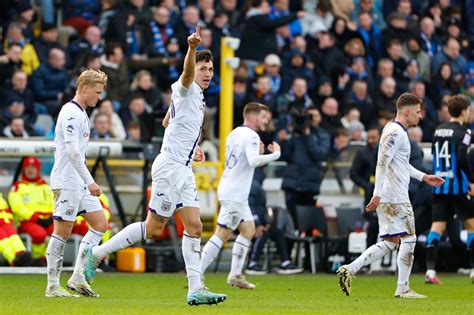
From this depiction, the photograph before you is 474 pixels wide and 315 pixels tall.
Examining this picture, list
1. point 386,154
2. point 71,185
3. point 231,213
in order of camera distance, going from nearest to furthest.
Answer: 1. point 71,185
2. point 386,154
3. point 231,213

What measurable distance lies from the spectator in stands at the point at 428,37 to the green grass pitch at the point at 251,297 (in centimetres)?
824

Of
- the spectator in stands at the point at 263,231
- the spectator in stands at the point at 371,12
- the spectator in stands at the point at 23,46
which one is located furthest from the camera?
the spectator in stands at the point at 371,12

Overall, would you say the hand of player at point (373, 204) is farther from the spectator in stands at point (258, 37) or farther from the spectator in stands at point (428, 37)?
the spectator in stands at point (428, 37)

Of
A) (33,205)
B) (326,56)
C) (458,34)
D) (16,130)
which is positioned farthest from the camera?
(458,34)

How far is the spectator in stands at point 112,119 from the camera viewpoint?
20672 millimetres

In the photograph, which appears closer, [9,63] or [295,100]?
[9,63]

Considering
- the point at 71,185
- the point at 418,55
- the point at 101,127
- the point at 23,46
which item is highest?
the point at 418,55

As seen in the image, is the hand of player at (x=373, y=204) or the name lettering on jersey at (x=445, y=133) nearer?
the hand of player at (x=373, y=204)

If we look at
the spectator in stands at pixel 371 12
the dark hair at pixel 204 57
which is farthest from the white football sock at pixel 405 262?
the spectator in stands at pixel 371 12

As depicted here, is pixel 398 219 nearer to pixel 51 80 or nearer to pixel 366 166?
pixel 366 166

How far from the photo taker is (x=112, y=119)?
20.8m

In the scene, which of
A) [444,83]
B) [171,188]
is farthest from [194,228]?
[444,83]

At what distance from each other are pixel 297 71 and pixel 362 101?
1.36 m

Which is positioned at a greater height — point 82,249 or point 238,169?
point 238,169
